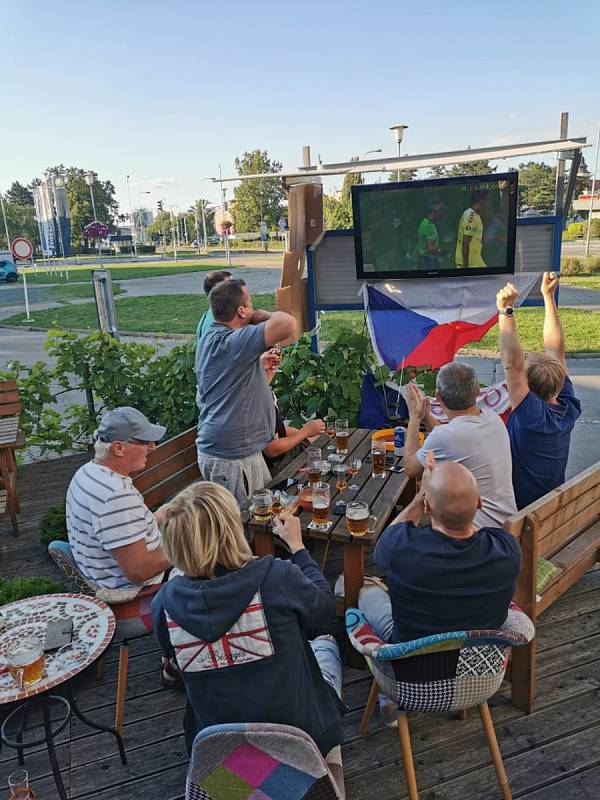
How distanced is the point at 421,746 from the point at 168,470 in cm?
209

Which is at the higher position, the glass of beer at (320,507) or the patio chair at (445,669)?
the glass of beer at (320,507)

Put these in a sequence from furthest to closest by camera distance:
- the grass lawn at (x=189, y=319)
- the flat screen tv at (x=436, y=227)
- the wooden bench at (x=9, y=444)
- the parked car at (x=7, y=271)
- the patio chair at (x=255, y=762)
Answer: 1. the parked car at (x=7, y=271)
2. the grass lawn at (x=189, y=319)
3. the flat screen tv at (x=436, y=227)
4. the wooden bench at (x=9, y=444)
5. the patio chair at (x=255, y=762)

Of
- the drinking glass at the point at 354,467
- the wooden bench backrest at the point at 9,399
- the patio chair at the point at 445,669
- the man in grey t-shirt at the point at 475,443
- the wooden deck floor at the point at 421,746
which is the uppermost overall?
the man in grey t-shirt at the point at 475,443

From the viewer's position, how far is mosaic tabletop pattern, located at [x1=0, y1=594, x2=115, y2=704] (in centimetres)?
202

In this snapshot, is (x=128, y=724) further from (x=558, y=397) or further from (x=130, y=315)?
(x=130, y=315)

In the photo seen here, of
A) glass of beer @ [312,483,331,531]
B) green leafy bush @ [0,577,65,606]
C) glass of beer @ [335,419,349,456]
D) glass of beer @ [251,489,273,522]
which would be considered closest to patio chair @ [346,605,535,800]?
glass of beer @ [312,483,331,531]

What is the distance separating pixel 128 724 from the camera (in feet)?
8.82

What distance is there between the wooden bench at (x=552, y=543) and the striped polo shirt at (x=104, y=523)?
154cm

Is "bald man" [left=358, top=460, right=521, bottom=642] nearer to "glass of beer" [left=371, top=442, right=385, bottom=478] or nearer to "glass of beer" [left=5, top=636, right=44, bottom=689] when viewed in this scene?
"glass of beer" [left=5, top=636, right=44, bottom=689]

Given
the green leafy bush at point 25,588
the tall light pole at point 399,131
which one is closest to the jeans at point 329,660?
the green leafy bush at point 25,588

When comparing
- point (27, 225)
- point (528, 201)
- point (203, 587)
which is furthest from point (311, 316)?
point (27, 225)

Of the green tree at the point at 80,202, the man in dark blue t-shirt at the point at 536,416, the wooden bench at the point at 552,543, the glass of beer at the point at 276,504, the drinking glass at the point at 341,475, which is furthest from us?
the green tree at the point at 80,202

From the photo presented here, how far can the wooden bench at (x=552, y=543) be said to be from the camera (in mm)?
2477

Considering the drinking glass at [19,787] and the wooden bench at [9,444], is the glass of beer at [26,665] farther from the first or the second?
the wooden bench at [9,444]
